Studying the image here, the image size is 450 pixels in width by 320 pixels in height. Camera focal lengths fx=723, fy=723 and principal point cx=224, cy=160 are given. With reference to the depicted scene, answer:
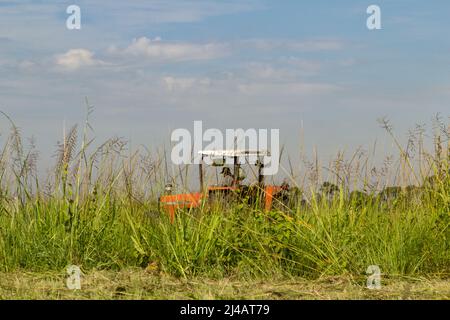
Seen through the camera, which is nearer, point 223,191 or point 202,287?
point 202,287

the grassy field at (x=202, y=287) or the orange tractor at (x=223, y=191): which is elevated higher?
the orange tractor at (x=223, y=191)

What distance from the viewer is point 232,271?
21.9ft

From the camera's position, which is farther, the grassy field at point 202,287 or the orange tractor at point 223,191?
the orange tractor at point 223,191

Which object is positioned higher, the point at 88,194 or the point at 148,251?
the point at 88,194

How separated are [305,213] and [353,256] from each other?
84 cm

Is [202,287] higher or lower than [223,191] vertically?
lower

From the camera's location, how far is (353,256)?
657cm

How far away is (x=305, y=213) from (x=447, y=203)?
1384 millimetres

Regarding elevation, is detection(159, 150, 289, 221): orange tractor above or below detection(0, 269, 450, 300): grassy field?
above

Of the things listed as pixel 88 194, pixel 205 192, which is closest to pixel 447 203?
pixel 205 192

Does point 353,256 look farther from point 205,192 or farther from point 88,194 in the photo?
point 88,194
